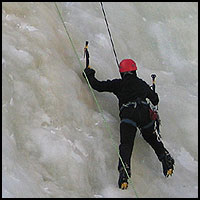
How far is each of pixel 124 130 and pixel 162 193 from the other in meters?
0.72

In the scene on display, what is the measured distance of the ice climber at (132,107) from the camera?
440 cm

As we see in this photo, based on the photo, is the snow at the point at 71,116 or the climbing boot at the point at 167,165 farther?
the climbing boot at the point at 167,165

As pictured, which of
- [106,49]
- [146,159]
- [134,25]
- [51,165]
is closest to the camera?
[51,165]

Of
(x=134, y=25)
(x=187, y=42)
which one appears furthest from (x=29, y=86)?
(x=187, y=42)

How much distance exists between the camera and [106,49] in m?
5.70

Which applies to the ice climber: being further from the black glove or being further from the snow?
the snow

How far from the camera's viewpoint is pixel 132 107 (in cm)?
448

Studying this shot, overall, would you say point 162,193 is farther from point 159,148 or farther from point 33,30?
point 33,30

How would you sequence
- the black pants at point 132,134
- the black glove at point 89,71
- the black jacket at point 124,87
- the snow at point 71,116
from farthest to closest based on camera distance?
the black glove at point 89,71, the black jacket at point 124,87, the black pants at point 132,134, the snow at point 71,116

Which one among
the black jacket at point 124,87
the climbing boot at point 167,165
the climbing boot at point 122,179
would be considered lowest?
the climbing boot at point 122,179

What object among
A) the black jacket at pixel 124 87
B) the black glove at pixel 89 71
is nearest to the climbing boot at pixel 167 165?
the black jacket at pixel 124 87

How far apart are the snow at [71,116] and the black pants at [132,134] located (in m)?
0.17

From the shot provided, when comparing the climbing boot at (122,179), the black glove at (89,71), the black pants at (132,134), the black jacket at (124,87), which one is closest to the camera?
the climbing boot at (122,179)

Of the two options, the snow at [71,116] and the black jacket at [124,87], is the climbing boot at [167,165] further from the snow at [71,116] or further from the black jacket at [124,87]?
the black jacket at [124,87]
